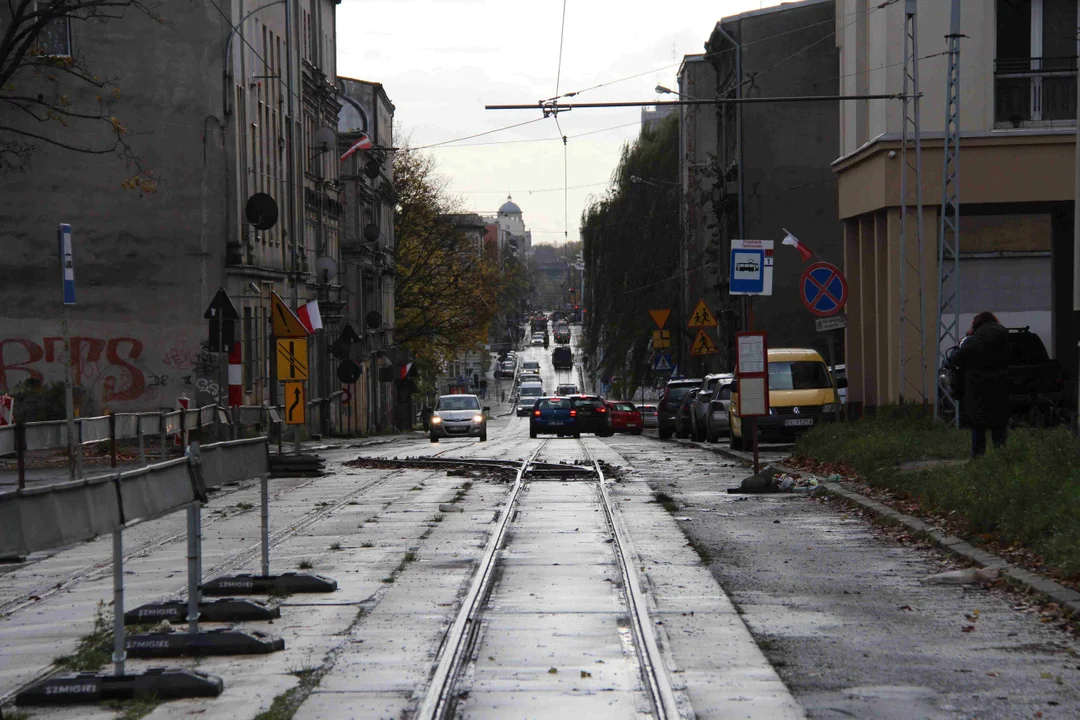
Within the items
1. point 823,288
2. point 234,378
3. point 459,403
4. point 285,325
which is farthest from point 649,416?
point 285,325

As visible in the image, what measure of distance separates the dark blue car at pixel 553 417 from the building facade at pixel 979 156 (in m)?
19.0

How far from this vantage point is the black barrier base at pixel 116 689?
707 cm

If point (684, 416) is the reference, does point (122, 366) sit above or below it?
above

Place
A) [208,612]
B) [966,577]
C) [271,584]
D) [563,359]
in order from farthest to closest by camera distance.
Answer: [563,359] → [966,577] → [271,584] → [208,612]

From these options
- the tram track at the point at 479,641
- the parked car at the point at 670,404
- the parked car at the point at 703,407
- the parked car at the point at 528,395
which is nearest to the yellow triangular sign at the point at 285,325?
the tram track at the point at 479,641

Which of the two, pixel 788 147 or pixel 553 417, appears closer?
pixel 553 417

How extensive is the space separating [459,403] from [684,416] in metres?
10.5

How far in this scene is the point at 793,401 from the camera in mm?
28969

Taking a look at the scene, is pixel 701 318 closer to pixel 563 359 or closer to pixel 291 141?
pixel 291 141

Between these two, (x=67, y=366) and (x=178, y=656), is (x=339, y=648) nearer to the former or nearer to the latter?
(x=178, y=656)

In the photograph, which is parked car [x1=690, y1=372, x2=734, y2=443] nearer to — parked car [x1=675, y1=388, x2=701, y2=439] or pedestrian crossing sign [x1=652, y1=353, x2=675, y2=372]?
parked car [x1=675, y1=388, x2=701, y2=439]

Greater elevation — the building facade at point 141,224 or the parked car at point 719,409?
the building facade at point 141,224

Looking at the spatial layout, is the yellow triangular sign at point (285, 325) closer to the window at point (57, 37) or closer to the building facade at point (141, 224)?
the building facade at point (141, 224)

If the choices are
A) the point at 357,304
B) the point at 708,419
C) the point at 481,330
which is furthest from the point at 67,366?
the point at 481,330
